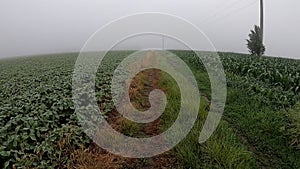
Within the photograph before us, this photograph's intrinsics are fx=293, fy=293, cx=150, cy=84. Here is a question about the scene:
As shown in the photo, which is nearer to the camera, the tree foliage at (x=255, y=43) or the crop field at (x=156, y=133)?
the crop field at (x=156, y=133)

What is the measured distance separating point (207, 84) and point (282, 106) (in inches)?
156

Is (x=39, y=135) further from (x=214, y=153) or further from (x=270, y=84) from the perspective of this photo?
(x=270, y=84)

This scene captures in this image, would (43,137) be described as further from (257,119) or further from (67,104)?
(257,119)

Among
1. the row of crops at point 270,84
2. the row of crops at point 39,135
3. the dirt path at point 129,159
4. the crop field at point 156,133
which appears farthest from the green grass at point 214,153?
the row of crops at point 270,84

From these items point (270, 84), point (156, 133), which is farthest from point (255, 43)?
point (156, 133)

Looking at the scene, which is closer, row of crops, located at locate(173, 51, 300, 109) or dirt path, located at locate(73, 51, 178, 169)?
dirt path, located at locate(73, 51, 178, 169)

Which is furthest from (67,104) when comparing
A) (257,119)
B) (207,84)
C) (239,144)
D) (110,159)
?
(207,84)

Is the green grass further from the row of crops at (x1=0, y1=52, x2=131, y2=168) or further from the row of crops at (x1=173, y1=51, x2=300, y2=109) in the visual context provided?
the row of crops at (x1=173, y1=51, x2=300, y2=109)

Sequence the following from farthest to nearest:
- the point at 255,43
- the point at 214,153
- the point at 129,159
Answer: the point at 255,43 → the point at 129,159 → the point at 214,153

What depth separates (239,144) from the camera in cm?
461

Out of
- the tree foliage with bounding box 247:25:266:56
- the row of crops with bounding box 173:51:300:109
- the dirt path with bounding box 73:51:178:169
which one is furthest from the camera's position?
the tree foliage with bounding box 247:25:266:56

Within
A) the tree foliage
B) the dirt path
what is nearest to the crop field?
the dirt path

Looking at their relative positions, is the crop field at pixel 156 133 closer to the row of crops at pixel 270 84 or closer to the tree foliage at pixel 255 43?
the row of crops at pixel 270 84

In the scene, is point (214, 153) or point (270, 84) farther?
point (270, 84)
